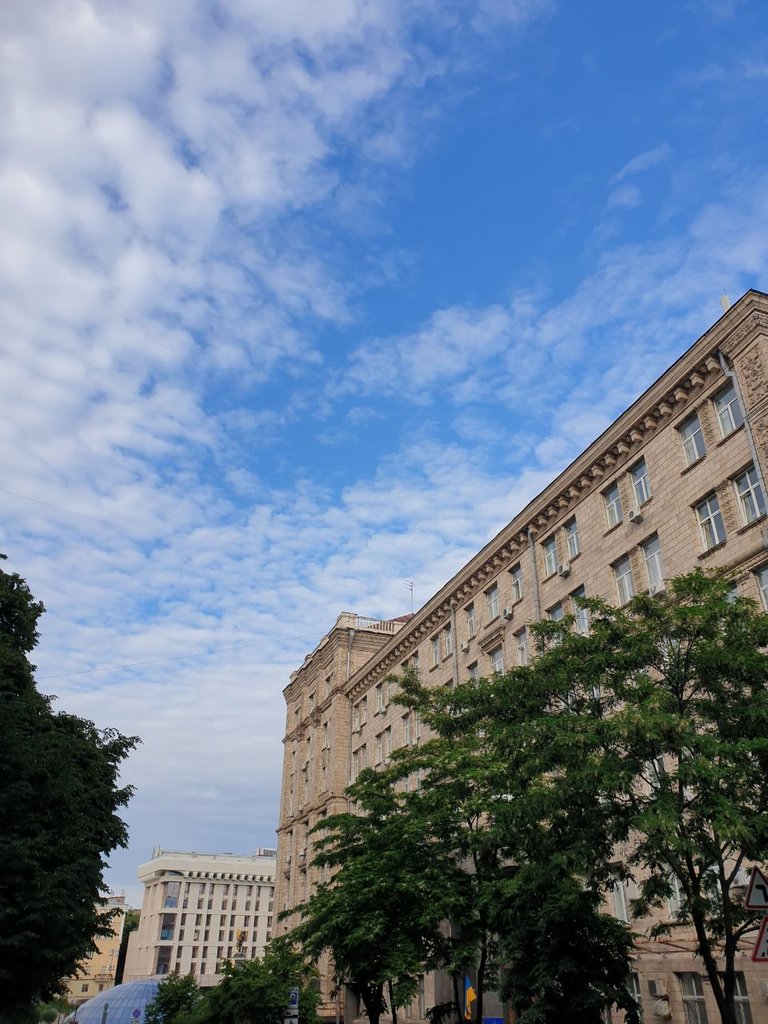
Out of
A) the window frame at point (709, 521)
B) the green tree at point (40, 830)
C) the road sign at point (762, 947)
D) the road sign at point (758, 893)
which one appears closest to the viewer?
the road sign at point (762, 947)

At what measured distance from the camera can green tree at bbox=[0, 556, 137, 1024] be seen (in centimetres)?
2033

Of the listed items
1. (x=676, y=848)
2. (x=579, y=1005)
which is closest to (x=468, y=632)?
(x=579, y=1005)

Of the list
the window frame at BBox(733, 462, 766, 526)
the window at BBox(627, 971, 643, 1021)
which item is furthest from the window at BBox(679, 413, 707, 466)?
the window at BBox(627, 971, 643, 1021)

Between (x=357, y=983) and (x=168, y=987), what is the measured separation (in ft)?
91.8

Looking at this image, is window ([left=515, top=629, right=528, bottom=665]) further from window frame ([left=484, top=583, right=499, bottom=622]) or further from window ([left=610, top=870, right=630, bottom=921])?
window ([left=610, top=870, right=630, bottom=921])

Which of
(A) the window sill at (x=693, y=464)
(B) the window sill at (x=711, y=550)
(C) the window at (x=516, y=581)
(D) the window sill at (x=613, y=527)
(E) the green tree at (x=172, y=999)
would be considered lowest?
(E) the green tree at (x=172, y=999)

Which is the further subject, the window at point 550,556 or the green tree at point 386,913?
the window at point 550,556

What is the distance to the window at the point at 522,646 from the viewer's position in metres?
31.5

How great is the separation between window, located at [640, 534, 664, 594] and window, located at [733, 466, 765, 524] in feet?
10.4

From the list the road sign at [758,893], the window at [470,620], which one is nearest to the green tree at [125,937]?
the window at [470,620]

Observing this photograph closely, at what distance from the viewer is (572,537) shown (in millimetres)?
29797

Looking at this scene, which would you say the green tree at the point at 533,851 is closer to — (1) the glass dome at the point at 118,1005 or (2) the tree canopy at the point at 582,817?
(2) the tree canopy at the point at 582,817

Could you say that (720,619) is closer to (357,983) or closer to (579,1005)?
(579,1005)

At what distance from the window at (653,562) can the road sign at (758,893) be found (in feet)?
46.1
